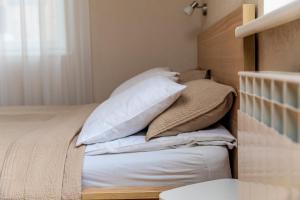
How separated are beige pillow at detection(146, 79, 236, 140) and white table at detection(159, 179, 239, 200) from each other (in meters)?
0.24

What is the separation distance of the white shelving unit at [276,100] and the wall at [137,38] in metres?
2.55

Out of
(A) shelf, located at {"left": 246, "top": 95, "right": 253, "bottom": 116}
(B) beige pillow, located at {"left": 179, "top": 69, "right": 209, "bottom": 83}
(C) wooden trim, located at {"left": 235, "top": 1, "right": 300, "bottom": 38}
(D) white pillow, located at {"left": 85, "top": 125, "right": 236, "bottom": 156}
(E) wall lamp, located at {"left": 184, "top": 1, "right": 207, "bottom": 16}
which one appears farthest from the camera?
(E) wall lamp, located at {"left": 184, "top": 1, "right": 207, "bottom": 16}

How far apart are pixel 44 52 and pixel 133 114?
6.44 ft

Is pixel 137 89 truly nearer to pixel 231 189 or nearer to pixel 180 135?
pixel 180 135

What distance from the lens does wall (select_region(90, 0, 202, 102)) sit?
3.47 m

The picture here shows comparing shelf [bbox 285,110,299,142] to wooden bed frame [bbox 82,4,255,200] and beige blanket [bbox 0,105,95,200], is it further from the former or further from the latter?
beige blanket [bbox 0,105,95,200]

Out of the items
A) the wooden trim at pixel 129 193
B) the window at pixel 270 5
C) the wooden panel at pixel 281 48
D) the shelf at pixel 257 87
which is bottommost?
the wooden trim at pixel 129 193

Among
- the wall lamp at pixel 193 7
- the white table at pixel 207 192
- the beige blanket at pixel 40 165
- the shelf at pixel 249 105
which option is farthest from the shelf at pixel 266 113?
the wall lamp at pixel 193 7

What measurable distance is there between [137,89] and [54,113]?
2.91 ft

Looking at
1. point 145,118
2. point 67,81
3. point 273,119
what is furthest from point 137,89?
point 67,81

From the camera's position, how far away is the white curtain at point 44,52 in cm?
335

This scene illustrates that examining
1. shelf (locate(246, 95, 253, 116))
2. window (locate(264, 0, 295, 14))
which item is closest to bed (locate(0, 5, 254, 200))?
window (locate(264, 0, 295, 14))

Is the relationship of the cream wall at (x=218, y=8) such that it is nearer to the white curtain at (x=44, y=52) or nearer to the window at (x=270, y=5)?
the window at (x=270, y=5)

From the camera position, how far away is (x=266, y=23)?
0.99m
